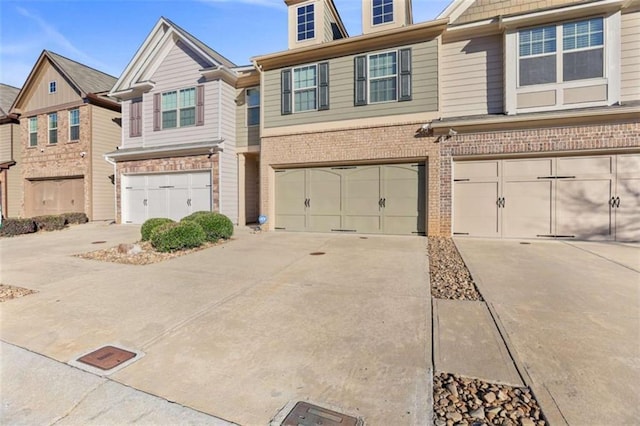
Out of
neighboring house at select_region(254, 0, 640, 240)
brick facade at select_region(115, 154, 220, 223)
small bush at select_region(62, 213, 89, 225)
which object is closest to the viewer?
neighboring house at select_region(254, 0, 640, 240)

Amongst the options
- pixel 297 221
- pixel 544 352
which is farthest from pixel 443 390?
pixel 297 221

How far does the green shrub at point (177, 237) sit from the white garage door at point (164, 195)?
4.50m

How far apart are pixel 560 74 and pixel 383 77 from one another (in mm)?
4631

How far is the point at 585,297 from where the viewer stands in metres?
A: 4.14

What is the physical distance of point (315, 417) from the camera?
6.61 feet

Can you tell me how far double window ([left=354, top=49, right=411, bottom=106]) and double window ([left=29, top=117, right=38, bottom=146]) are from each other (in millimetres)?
17006

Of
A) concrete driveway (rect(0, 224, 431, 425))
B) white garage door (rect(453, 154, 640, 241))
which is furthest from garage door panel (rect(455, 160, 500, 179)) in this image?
concrete driveway (rect(0, 224, 431, 425))

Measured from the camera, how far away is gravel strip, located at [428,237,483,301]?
4352mm

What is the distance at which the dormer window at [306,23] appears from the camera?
10852 mm

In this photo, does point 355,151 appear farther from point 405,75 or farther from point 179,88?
point 179,88

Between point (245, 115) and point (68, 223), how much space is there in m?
8.76

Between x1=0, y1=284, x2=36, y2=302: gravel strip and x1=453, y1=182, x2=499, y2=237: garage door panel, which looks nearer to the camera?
x1=0, y1=284, x2=36, y2=302: gravel strip

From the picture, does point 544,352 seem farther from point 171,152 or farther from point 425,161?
point 171,152

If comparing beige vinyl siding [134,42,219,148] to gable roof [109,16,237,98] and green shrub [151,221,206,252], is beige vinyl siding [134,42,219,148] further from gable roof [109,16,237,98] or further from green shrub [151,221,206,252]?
green shrub [151,221,206,252]
